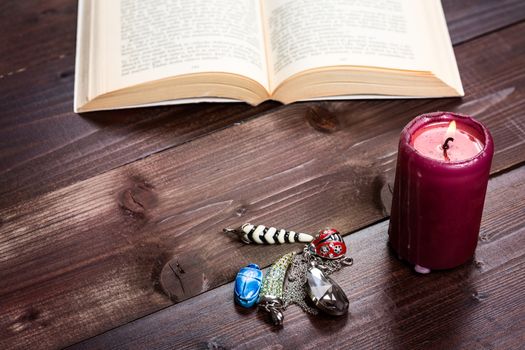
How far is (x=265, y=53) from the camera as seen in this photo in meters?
1.13

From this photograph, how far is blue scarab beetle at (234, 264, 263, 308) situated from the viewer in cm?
87

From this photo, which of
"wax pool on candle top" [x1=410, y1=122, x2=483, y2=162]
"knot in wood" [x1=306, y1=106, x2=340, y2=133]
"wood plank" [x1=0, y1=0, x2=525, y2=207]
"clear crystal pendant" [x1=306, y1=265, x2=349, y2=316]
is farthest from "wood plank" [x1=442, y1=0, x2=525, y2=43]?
"clear crystal pendant" [x1=306, y1=265, x2=349, y2=316]

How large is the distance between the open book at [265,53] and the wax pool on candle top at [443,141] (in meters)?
0.26

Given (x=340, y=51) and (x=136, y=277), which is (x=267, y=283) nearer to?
(x=136, y=277)

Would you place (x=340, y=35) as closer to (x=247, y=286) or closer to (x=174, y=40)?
(x=174, y=40)

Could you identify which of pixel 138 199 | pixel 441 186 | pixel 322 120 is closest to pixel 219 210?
pixel 138 199

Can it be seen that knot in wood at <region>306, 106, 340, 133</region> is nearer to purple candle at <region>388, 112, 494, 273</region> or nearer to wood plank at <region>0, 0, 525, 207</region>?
wood plank at <region>0, 0, 525, 207</region>

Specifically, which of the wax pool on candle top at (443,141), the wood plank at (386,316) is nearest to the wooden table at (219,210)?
the wood plank at (386,316)

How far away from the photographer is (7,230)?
1.00 m

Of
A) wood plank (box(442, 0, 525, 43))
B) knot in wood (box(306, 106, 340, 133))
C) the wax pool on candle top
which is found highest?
the wax pool on candle top

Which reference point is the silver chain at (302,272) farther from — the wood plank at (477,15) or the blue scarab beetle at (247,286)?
the wood plank at (477,15)

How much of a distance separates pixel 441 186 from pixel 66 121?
1.93 feet

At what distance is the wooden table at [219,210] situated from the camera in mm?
865

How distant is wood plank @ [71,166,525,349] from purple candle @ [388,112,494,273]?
4 centimetres
